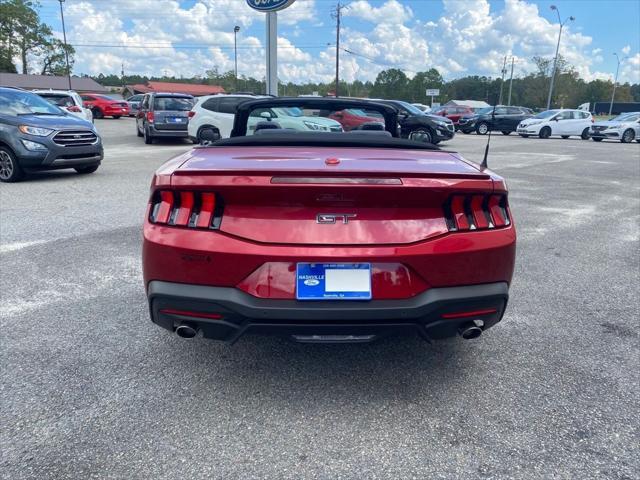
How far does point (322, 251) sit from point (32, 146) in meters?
8.13

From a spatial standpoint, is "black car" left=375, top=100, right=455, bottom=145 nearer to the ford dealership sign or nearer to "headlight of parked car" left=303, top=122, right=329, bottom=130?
the ford dealership sign

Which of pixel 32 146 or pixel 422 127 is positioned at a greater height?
pixel 422 127

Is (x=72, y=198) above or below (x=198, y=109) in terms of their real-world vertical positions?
below

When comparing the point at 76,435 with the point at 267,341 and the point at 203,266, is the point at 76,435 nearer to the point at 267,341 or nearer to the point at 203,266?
the point at 203,266

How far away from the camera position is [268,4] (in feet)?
65.2

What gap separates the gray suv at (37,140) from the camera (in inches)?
332

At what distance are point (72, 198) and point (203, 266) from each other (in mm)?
6263

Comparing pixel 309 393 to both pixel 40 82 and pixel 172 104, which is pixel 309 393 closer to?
pixel 172 104

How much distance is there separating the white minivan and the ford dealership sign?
13.6m

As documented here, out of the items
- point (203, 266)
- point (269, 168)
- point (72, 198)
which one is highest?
point (269, 168)

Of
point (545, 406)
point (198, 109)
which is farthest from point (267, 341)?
point (198, 109)

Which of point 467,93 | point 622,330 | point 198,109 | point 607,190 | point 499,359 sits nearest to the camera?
point 499,359

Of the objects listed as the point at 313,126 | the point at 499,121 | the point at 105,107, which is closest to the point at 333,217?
the point at 313,126

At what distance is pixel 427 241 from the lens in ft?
7.54
